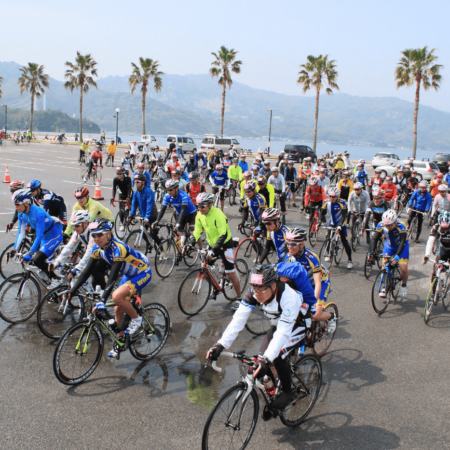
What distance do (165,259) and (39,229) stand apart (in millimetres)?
3232

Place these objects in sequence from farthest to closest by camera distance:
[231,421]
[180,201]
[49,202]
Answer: [180,201] < [49,202] < [231,421]

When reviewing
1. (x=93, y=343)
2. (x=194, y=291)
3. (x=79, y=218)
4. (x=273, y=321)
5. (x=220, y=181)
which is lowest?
(x=93, y=343)

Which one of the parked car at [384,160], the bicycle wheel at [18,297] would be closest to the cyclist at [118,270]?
the bicycle wheel at [18,297]

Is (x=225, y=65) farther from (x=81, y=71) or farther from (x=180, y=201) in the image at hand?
(x=180, y=201)

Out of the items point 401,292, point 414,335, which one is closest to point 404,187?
point 401,292

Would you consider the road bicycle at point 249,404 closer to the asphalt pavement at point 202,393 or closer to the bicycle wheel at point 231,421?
the bicycle wheel at point 231,421

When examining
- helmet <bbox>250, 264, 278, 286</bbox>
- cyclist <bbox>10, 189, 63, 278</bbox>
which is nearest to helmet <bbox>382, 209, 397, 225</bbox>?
helmet <bbox>250, 264, 278, 286</bbox>

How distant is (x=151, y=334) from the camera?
19.4 feet

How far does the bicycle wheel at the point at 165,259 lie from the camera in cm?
957

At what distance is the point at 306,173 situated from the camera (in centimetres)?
2127

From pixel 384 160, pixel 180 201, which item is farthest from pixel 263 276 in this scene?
pixel 384 160

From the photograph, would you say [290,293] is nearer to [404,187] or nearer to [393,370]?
[393,370]

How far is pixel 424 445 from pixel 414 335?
3036mm

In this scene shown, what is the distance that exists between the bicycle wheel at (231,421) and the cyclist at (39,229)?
456 centimetres
